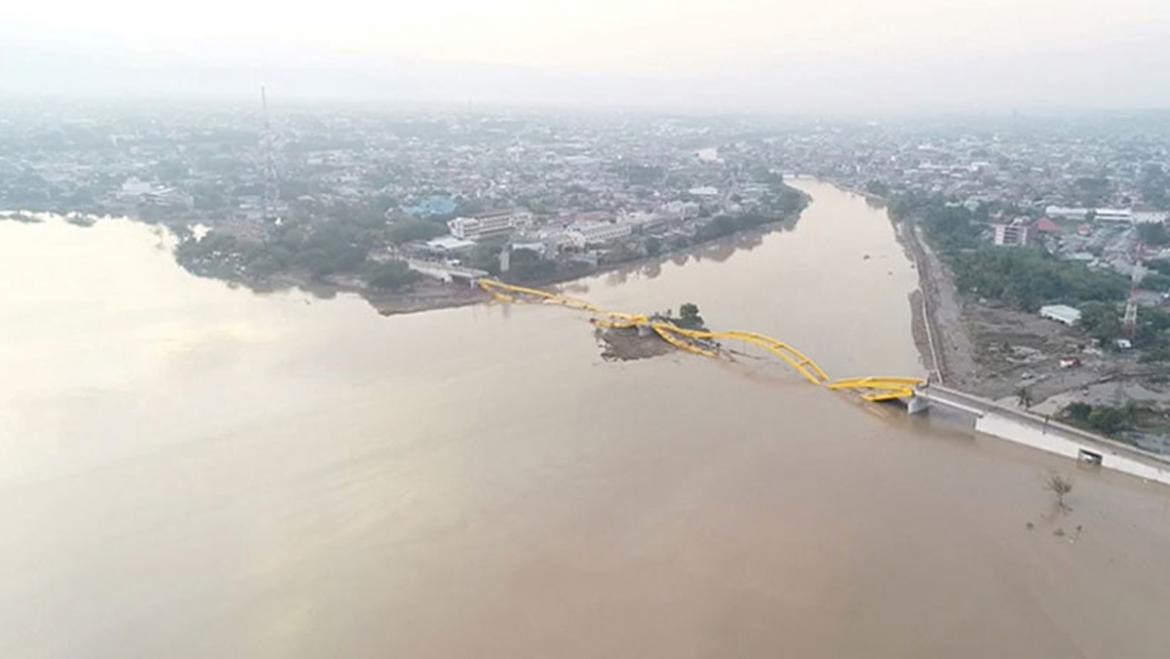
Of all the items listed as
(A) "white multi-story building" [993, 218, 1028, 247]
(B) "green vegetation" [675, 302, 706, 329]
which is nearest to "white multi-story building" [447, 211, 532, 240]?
(B) "green vegetation" [675, 302, 706, 329]

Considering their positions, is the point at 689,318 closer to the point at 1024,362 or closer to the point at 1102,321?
the point at 1024,362

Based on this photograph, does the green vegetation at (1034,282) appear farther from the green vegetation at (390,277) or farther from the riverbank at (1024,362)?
the green vegetation at (390,277)

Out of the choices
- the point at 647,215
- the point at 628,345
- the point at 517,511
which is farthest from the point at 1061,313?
the point at 647,215

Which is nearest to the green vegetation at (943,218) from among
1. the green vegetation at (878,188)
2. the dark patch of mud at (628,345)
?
the green vegetation at (878,188)

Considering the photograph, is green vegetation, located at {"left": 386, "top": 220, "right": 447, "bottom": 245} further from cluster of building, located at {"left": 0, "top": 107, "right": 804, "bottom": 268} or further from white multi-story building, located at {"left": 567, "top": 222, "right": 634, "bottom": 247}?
white multi-story building, located at {"left": 567, "top": 222, "right": 634, "bottom": 247}

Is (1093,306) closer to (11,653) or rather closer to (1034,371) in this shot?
(1034,371)

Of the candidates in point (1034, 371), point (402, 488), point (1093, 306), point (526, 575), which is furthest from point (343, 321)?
point (1093, 306)

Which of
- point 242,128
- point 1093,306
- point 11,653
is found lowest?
point 11,653
